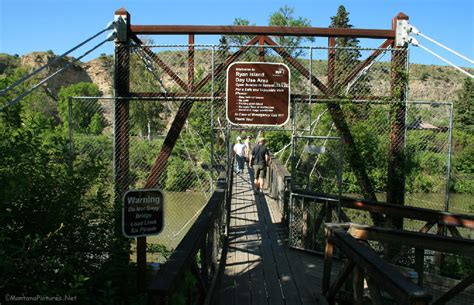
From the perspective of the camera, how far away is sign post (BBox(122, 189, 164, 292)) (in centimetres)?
360

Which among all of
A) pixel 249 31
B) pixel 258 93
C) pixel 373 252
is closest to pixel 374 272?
pixel 373 252

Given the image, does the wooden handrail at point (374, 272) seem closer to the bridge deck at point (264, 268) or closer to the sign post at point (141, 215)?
the bridge deck at point (264, 268)

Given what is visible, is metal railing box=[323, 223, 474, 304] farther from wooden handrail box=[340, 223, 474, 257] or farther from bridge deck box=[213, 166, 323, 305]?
bridge deck box=[213, 166, 323, 305]

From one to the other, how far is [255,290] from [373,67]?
5.01 m

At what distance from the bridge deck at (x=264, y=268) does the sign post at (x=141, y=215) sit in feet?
4.63

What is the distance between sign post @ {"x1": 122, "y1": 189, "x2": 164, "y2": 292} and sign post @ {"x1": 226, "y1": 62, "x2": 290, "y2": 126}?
3875 millimetres

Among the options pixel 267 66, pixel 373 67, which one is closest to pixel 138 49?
pixel 267 66

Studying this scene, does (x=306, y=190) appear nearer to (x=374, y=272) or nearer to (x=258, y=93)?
(x=258, y=93)

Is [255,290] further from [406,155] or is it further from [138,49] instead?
[138,49]

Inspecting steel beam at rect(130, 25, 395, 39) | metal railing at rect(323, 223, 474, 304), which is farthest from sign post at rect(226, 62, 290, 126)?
metal railing at rect(323, 223, 474, 304)

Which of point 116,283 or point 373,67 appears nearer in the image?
point 116,283

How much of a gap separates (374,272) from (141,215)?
1966mm

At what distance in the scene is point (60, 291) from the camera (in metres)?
3.01

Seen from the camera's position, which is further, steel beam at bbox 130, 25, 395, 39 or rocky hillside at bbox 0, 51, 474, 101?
rocky hillside at bbox 0, 51, 474, 101
